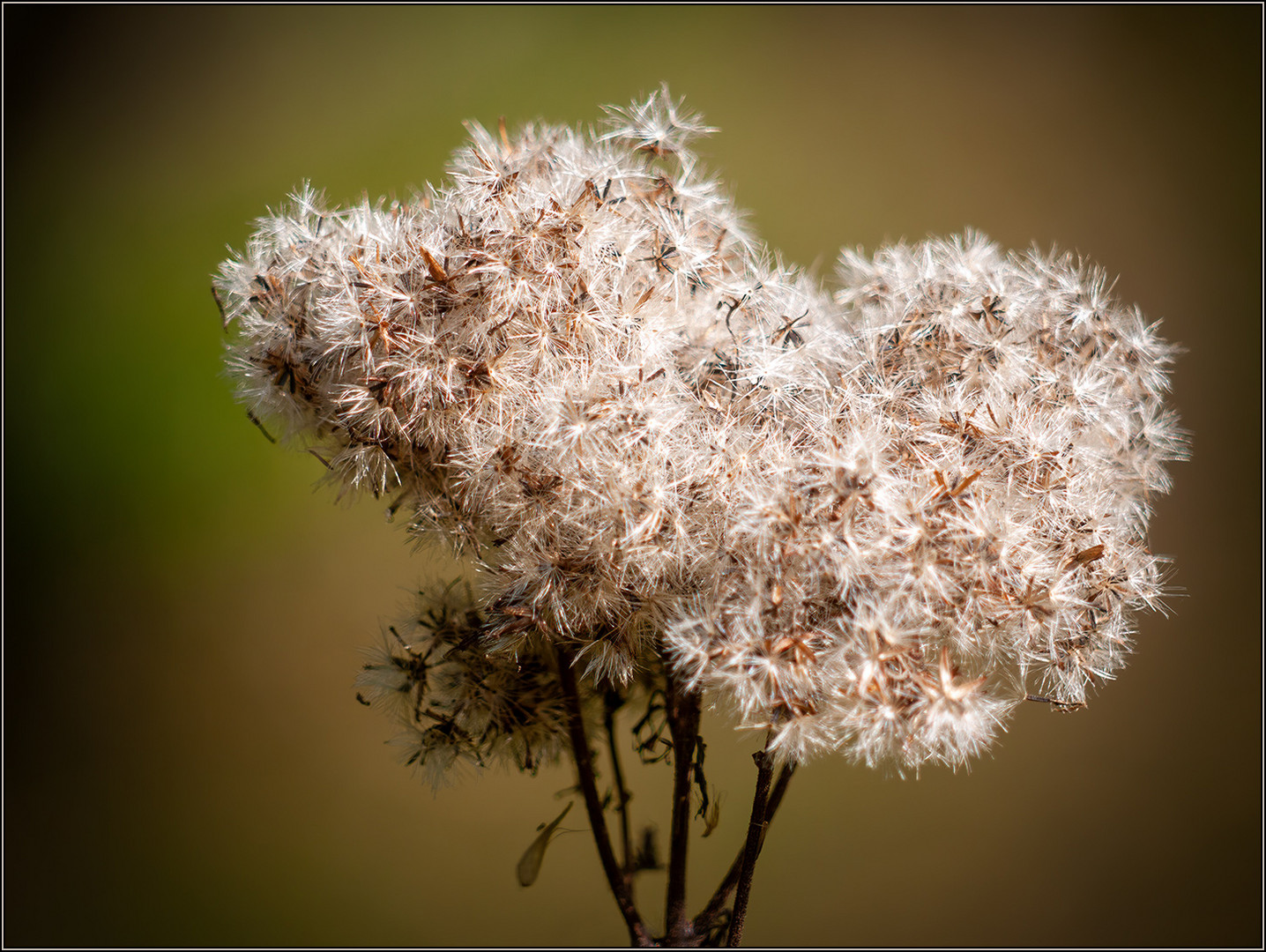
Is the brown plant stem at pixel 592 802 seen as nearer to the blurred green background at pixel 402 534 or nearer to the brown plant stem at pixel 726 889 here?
the brown plant stem at pixel 726 889

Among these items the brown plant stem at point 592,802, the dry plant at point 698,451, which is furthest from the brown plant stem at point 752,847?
the brown plant stem at point 592,802

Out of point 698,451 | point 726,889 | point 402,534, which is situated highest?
point 402,534

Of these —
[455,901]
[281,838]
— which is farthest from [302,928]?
[455,901]

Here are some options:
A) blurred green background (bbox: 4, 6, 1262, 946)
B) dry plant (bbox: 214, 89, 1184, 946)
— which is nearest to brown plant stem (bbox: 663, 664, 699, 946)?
dry plant (bbox: 214, 89, 1184, 946)

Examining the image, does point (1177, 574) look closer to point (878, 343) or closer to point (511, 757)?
point (878, 343)

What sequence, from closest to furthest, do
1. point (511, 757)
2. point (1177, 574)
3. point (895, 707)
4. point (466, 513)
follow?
point (895, 707), point (466, 513), point (511, 757), point (1177, 574)

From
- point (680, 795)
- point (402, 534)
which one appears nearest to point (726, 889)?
point (680, 795)

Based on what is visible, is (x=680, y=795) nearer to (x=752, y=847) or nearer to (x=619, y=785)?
(x=752, y=847)
